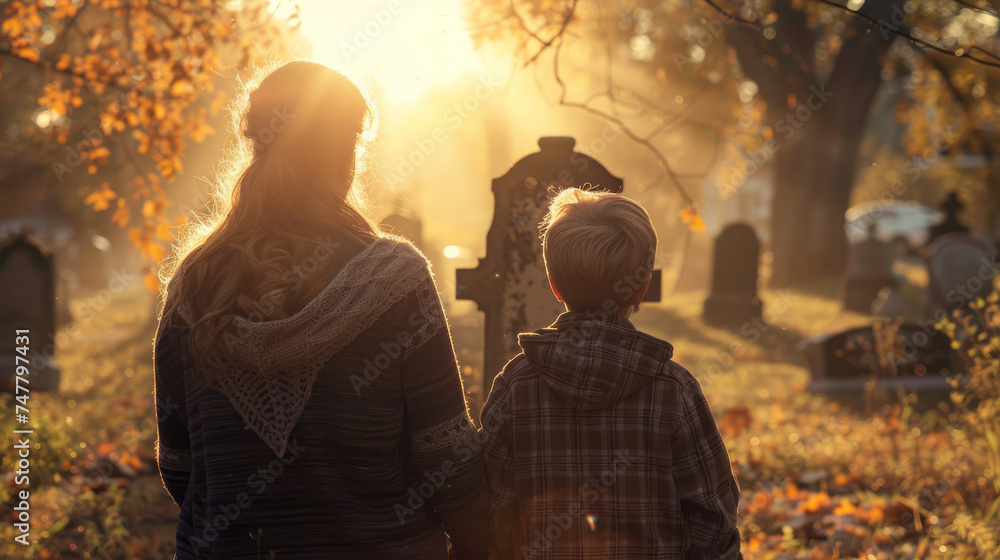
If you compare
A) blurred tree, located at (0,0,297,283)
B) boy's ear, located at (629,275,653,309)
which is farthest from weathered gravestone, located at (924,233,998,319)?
boy's ear, located at (629,275,653,309)

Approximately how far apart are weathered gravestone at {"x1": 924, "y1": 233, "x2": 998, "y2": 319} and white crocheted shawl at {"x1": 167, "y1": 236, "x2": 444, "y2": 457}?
7925 millimetres

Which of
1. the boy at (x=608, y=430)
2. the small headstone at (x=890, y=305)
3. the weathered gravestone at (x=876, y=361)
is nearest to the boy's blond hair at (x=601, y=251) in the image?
the boy at (x=608, y=430)

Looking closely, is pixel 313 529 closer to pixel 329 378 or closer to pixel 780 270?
pixel 329 378

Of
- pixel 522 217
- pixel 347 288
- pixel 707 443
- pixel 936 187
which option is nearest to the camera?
pixel 347 288

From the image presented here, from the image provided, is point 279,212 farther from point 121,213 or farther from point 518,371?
point 121,213

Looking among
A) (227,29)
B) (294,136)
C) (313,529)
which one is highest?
(227,29)

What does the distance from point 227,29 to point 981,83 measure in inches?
545

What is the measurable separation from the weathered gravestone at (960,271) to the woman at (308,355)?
25.8ft

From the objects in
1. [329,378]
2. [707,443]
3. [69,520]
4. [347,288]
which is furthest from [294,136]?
[69,520]

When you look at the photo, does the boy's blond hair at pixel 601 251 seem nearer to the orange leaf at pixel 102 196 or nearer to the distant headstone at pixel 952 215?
the orange leaf at pixel 102 196

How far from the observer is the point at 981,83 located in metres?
13.9

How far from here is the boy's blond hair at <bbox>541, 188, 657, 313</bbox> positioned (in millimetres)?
1835

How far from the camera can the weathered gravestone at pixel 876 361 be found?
7.01m

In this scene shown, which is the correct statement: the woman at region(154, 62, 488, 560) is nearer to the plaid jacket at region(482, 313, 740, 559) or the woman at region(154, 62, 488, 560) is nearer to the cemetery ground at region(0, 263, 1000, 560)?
the plaid jacket at region(482, 313, 740, 559)
